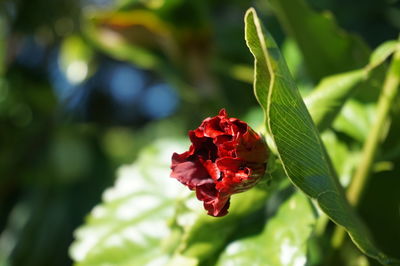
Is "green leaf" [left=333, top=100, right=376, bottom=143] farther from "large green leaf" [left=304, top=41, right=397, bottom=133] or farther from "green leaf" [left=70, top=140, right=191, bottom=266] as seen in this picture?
"green leaf" [left=70, top=140, right=191, bottom=266]

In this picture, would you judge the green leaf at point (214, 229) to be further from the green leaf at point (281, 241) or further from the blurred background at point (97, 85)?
the blurred background at point (97, 85)

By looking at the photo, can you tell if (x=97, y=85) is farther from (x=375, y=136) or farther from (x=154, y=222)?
(x=375, y=136)

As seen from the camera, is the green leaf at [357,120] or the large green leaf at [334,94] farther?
the green leaf at [357,120]

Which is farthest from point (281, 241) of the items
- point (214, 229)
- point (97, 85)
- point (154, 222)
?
point (97, 85)

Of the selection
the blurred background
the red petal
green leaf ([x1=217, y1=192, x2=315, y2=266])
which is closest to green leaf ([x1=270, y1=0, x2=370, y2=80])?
the blurred background

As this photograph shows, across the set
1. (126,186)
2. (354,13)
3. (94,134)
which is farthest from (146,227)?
(94,134)

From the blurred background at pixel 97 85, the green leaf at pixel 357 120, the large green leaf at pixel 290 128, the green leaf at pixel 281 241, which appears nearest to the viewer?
the large green leaf at pixel 290 128

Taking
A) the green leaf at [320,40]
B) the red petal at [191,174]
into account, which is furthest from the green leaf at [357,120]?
the red petal at [191,174]
